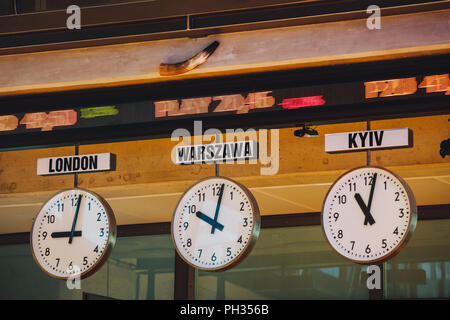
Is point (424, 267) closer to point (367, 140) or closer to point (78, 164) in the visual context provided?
point (367, 140)

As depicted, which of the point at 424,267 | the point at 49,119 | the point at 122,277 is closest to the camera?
the point at 49,119

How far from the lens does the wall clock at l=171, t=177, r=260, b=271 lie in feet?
16.7

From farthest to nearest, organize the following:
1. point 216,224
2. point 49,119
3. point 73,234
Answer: point 73,234
point 49,119
point 216,224

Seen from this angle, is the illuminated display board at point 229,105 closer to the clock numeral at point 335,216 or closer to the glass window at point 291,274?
the clock numeral at point 335,216

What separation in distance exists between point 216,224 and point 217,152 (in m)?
0.48

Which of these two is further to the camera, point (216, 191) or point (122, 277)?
point (122, 277)

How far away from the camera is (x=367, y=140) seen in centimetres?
476

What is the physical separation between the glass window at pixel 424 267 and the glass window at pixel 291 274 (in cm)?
27

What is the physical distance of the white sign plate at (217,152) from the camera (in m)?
4.89

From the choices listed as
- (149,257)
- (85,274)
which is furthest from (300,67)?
(149,257)

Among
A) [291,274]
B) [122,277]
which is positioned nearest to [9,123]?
[122,277]

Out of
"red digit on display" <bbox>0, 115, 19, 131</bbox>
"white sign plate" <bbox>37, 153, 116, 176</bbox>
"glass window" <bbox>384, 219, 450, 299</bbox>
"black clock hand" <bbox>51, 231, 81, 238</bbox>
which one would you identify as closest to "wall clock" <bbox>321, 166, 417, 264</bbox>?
"white sign plate" <bbox>37, 153, 116, 176</bbox>
